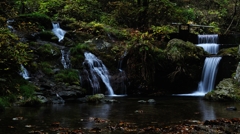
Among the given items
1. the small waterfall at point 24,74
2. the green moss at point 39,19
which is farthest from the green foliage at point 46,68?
the green moss at point 39,19

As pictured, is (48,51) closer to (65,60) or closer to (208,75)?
(65,60)

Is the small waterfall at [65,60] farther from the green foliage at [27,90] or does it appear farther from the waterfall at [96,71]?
the green foliage at [27,90]

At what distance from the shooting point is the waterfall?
52.0 feet

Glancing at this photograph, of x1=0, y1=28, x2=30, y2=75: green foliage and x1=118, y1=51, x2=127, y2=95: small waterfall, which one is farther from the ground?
x1=0, y1=28, x2=30, y2=75: green foliage

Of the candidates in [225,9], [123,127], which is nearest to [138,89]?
[123,127]

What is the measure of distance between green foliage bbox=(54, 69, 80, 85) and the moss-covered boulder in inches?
257

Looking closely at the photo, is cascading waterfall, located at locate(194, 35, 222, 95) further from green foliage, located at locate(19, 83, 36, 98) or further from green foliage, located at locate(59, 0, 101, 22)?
green foliage, located at locate(59, 0, 101, 22)

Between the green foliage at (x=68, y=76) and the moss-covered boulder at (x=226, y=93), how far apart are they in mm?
6536

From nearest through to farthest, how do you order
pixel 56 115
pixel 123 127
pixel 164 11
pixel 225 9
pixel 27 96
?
pixel 123 127, pixel 56 115, pixel 27 96, pixel 164 11, pixel 225 9

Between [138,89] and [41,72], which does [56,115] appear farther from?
[138,89]

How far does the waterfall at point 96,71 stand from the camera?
52.0 feet

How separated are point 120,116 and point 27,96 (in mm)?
4887

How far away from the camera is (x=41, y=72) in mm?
14805

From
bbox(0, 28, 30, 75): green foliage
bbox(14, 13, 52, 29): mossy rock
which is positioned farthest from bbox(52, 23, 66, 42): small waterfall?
bbox(0, 28, 30, 75): green foliage
